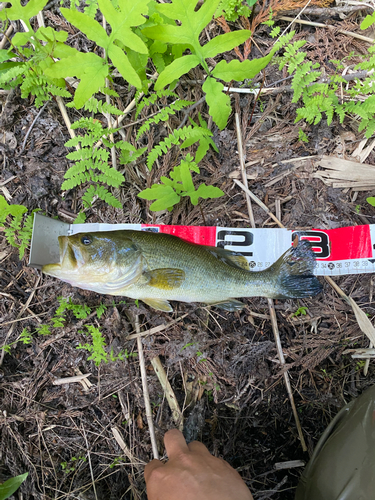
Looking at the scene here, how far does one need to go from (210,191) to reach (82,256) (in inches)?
51.5

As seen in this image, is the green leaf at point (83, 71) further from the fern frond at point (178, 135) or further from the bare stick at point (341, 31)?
the bare stick at point (341, 31)

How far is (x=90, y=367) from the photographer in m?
3.50

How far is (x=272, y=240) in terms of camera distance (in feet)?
11.5

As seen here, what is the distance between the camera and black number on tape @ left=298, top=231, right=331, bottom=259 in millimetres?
3453

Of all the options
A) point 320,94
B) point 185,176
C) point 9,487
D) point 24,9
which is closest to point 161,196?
point 185,176

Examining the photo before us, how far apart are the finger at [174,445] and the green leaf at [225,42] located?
3.27m

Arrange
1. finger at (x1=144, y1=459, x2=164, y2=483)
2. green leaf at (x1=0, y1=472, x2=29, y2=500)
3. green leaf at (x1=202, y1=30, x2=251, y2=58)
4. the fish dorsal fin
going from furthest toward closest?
1. the fish dorsal fin
2. green leaf at (x1=0, y1=472, x2=29, y2=500)
3. green leaf at (x1=202, y1=30, x2=251, y2=58)
4. finger at (x1=144, y1=459, x2=164, y2=483)

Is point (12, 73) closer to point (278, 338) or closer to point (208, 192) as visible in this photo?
point (208, 192)

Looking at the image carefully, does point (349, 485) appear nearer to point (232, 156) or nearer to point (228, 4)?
point (232, 156)

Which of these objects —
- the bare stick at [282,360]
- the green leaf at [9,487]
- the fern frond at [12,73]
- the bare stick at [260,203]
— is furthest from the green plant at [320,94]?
the green leaf at [9,487]

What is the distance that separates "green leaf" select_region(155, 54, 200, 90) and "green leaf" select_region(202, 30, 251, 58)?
0.12 metres

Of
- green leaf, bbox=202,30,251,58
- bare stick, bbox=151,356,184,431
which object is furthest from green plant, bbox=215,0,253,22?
bare stick, bbox=151,356,184,431

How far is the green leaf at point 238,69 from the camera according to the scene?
2.71 meters

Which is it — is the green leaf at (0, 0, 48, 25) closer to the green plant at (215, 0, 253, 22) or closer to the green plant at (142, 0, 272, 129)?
the green plant at (142, 0, 272, 129)
